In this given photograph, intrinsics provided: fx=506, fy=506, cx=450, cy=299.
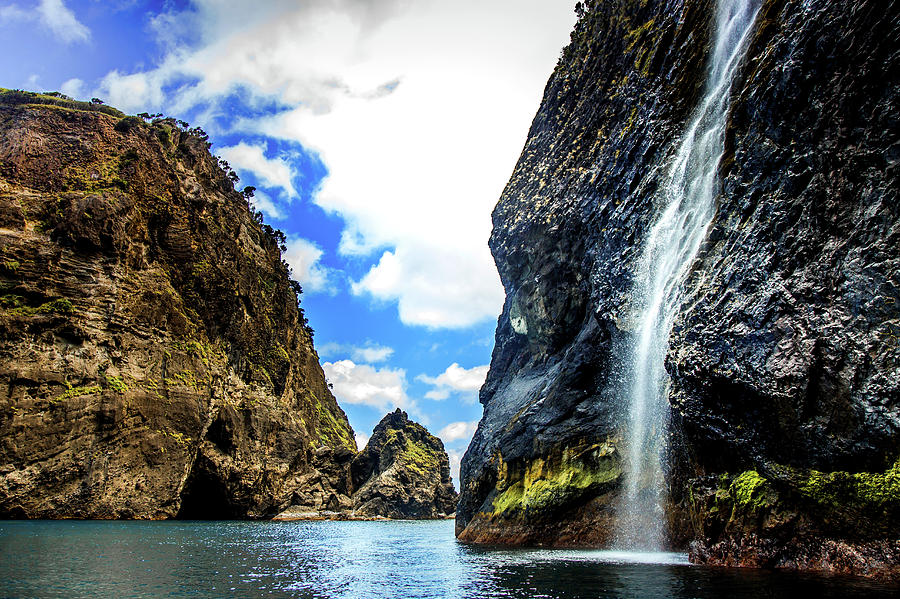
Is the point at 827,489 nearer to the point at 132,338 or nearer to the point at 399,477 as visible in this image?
the point at 132,338

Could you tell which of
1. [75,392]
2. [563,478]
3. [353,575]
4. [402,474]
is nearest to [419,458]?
[402,474]

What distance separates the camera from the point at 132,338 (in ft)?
180

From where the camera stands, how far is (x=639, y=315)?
87.4 ft

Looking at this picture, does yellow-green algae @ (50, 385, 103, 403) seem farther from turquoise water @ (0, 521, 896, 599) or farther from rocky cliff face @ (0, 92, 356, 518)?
turquoise water @ (0, 521, 896, 599)

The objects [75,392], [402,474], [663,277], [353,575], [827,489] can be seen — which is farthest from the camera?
[402,474]

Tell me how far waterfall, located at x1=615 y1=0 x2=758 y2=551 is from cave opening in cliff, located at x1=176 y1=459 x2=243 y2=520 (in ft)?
170

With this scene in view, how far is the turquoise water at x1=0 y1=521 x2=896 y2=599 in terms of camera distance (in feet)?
43.8

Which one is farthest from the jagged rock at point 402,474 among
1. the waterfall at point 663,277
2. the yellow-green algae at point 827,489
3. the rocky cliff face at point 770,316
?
the yellow-green algae at point 827,489

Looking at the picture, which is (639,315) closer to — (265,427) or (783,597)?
(783,597)

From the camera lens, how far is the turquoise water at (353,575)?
13.3m

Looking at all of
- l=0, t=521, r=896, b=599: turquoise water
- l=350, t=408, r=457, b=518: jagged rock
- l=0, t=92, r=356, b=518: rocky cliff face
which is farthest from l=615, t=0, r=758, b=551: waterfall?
l=350, t=408, r=457, b=518: jagged rock

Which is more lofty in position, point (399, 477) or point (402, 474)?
point (402, 474)

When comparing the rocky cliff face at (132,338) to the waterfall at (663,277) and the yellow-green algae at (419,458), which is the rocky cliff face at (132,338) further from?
the waterfall at (663,277)

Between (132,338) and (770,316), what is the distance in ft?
194
